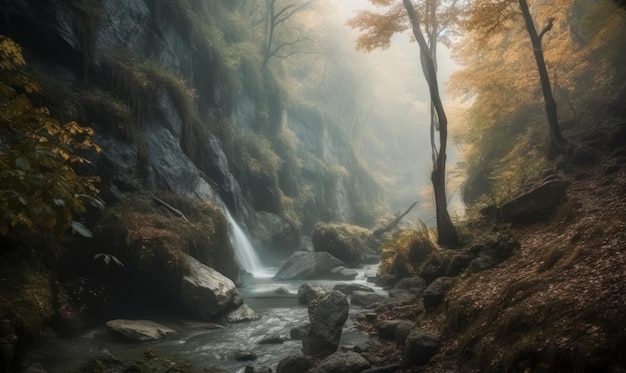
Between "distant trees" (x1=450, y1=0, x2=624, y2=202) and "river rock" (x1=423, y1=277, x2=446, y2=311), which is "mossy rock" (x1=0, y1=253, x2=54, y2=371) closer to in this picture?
"river rock" (x1=423, y1=277, x2=446, y2=311)

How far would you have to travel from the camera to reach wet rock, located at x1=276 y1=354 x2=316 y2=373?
623 centimetres

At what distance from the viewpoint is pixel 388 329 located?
23.9 feet

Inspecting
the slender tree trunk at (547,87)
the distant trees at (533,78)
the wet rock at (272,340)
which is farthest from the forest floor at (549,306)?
the distant trees at (533,78)

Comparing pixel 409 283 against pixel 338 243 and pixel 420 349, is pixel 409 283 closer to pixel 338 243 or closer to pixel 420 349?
pixel 420 349

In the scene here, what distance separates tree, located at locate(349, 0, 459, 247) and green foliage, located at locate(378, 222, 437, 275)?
1.03 meters

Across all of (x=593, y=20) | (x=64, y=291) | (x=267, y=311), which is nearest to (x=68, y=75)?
(x=64, y=291)

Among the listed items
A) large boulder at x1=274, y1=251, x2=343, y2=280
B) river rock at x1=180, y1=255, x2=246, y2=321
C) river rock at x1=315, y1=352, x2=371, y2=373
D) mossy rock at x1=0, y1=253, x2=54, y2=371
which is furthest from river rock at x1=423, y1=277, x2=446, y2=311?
large boulder at x1=274, y1=251, x2=343, y2=280

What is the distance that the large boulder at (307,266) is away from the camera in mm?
16641

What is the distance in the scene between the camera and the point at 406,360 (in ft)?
18.8

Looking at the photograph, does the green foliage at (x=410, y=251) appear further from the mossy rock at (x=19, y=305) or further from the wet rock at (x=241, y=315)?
the mossy rock at (x=19, y=305)

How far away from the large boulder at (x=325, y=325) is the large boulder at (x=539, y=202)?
5.01m

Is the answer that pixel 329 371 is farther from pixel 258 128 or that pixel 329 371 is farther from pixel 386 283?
pixel 258 128

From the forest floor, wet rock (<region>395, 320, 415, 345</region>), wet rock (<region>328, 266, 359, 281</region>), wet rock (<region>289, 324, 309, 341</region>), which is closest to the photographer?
the forest floor

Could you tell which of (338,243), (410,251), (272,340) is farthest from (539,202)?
(338,243)
